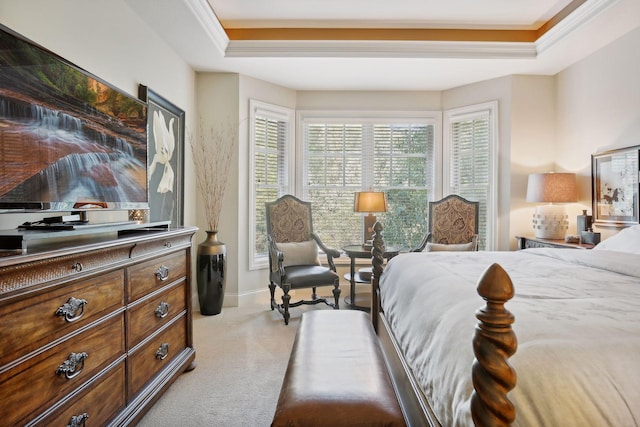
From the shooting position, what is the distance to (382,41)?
3703 mm

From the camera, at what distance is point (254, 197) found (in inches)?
174

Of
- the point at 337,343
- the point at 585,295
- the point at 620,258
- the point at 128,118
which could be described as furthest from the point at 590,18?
the point at 128,118

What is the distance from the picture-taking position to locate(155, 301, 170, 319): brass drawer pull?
2121mm

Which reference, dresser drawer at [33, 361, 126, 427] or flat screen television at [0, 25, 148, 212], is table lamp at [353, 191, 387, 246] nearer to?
flat screen television at [0, 25, 148, 212]

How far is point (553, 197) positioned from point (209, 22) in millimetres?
3694

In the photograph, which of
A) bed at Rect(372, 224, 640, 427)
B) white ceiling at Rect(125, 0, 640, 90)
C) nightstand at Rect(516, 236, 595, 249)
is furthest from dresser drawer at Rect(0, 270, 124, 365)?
nightstand at Rect(516, 236, 595, 249)

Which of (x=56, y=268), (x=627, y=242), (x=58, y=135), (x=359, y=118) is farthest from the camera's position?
(x=359, y=118)

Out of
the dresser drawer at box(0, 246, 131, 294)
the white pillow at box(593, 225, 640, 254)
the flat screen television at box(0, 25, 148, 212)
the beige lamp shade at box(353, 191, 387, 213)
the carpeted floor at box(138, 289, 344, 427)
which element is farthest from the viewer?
the beige lamp shade at box(353, 191, 387, 213)

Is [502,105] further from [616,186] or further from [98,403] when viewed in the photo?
[98,403]

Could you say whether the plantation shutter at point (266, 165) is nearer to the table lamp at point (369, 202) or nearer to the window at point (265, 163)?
the window at point (265, 163)

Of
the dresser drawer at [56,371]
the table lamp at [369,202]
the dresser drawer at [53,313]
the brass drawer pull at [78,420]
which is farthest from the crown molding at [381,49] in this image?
the brass drawer pull at [78,420]

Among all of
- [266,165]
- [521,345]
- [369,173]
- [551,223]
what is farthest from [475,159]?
[521,345]

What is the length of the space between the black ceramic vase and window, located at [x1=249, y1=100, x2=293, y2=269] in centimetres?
64

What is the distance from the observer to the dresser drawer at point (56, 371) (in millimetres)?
1139
